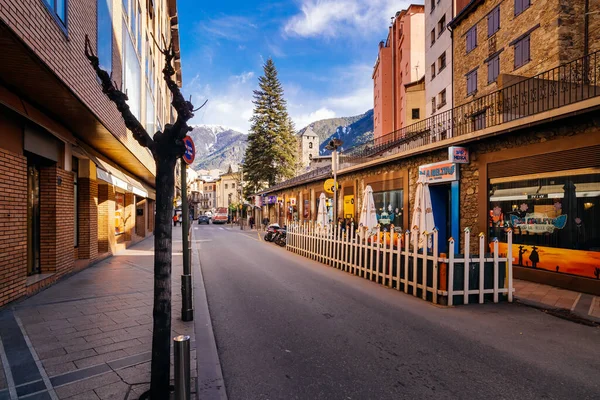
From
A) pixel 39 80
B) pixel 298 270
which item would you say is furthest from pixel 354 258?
pixel 39 80

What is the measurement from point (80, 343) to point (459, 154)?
37.0 feet

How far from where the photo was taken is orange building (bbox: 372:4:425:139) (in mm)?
35312

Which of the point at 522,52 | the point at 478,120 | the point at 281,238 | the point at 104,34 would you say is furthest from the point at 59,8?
the point at 522,52

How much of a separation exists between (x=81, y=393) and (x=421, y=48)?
3961 centimetres

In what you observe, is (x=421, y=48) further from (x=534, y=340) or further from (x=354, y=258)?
(x=534, y=340)

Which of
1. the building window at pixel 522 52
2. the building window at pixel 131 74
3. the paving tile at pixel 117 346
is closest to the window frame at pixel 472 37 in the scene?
the building window at pixel 522 52

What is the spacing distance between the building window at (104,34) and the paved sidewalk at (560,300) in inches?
430

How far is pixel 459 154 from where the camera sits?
11.4 m

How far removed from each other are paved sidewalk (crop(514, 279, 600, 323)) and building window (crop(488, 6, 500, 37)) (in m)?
14.9

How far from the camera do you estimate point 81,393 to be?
3.13 metres

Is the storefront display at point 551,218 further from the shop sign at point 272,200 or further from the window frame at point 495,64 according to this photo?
the shop sign at point 272,200

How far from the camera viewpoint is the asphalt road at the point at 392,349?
3.41m

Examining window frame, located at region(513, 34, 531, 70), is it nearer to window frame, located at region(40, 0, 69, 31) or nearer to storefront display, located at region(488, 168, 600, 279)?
storefront display, located at region(488, 168, 600, 279)

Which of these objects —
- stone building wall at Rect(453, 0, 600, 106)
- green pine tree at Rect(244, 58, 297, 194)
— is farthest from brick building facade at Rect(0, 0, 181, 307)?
green pine tree at Rect(244, 58, 297, 194)
